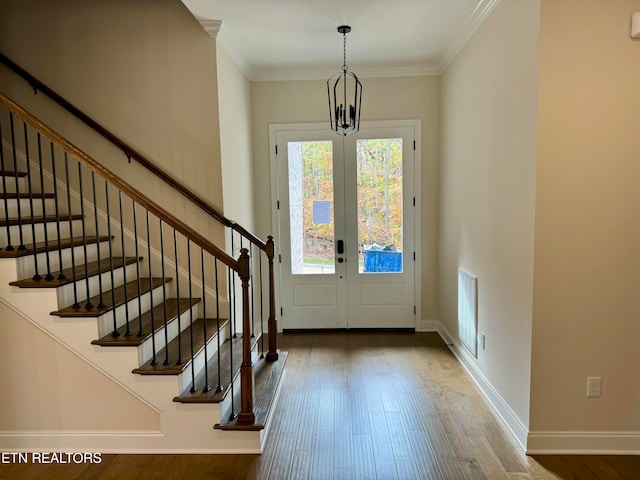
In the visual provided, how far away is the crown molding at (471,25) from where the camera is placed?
2939mm

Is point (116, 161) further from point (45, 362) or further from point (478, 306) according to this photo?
point (478, 306)

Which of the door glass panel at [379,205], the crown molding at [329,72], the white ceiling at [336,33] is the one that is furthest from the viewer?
the door glass panel at [379,205]

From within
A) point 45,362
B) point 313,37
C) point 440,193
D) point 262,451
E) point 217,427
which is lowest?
point 262,451

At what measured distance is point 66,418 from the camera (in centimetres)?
261

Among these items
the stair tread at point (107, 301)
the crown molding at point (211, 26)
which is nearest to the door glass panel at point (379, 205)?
the crown molding at point (211, 26)

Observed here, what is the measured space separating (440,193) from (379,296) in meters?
1.29

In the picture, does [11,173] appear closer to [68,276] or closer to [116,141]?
[116,141]

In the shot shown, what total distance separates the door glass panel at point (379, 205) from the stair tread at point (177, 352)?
77.1 inches

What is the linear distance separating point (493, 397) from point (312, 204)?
257cm

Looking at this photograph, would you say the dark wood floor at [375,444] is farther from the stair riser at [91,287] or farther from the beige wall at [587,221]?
the stair riser at [91,287]

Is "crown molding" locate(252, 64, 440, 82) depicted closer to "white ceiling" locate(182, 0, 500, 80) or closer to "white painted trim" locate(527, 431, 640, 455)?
"white ceiling" locate(182, 0, 500, 80)

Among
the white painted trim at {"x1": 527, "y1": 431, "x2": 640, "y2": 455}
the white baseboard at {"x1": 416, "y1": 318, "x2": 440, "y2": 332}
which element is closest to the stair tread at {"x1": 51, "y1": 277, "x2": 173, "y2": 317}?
the white painted trim at {"x1": 527, "y1": 431, "x2": 640, "y2": 455}

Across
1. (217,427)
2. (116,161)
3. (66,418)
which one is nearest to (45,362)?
(66,418)

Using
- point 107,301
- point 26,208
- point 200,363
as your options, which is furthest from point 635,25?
point 26,208
